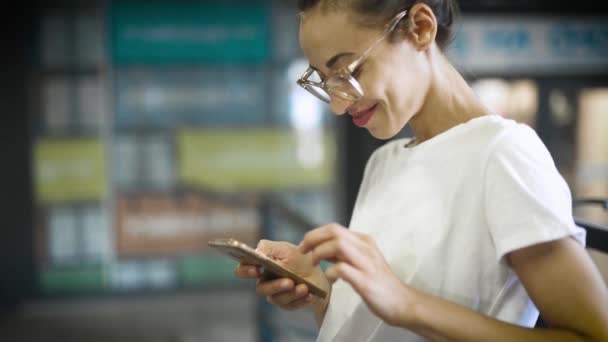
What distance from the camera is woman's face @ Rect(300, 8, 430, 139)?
1.01 m

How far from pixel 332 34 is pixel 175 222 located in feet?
16.2

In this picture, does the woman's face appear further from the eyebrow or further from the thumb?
the thumb

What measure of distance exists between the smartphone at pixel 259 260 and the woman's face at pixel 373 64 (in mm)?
288

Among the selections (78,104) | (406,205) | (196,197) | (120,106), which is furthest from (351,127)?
(406,205)

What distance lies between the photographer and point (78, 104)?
550 cm

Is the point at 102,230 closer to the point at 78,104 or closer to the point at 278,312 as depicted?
the point at 78,104

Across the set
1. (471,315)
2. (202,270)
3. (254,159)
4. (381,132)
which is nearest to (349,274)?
(471,315)

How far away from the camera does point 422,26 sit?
3.35 ft

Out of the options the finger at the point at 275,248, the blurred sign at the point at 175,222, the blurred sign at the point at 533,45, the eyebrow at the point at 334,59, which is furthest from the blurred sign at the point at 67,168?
the eyebrow at the point at 334,59

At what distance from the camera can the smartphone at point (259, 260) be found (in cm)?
98

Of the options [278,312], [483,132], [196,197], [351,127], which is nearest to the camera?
[483,132]

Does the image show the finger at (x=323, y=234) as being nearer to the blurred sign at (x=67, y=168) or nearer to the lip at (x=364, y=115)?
the lip at (x=364, y=115)

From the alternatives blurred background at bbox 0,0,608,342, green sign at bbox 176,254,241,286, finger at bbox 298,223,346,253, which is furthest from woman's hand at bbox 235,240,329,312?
green sign at bbox 176,254,241,286

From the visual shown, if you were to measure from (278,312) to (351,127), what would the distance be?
2390 millimetres
